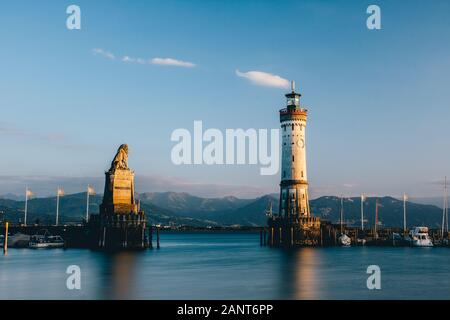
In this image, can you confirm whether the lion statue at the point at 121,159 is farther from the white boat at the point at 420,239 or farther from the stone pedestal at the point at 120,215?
the white boat at the point at 420,239

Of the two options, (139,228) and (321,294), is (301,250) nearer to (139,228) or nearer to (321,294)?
(139,228)

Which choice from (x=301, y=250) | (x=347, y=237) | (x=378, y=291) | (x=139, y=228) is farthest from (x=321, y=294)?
(x=347, y=237)

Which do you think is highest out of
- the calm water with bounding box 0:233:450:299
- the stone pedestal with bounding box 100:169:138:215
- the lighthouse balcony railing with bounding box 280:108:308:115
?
the lighthouse balcony railing with bounding box 280:108:308:115

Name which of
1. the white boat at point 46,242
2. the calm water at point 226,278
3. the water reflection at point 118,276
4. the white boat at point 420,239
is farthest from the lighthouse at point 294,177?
the white boat at point 46,242

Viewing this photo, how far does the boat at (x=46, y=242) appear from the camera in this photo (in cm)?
17262

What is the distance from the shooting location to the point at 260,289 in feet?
254

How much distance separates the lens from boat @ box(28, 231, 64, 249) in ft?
566

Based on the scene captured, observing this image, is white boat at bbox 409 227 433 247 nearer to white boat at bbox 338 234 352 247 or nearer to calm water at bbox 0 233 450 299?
white boat at bbox 338 234 352 247

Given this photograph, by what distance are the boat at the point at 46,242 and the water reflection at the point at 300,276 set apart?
75408 mm

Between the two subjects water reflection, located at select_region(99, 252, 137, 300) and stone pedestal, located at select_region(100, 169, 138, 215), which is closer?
water reflection, located at select_region(99, 252, 137, 300)

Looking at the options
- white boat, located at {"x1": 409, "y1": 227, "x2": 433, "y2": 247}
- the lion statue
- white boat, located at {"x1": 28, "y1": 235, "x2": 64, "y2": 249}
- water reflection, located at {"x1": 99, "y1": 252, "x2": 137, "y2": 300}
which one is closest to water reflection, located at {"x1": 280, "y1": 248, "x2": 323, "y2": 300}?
water reflection, located at {"x1": 99, "y1": 252, "x2": 137, "y2": 300}

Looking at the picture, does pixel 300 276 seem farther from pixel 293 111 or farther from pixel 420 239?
pixel 420 239

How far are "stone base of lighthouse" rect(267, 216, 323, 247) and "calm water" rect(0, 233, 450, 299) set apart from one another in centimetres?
2728

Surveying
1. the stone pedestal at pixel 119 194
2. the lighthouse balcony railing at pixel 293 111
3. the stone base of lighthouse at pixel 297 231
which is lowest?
the stone base of lighthouse at pixel 297 231
